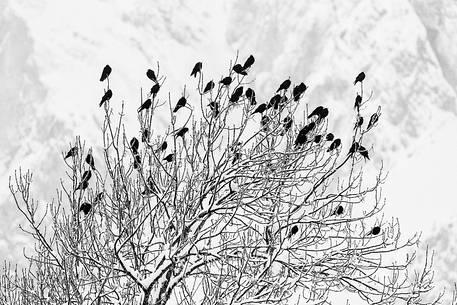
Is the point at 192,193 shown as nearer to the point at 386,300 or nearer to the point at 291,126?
the point at 291,126

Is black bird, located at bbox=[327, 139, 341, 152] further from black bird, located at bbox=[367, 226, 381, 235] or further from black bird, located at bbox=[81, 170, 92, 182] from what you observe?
black bird, located at bbox=[81, 170, 92, 182]

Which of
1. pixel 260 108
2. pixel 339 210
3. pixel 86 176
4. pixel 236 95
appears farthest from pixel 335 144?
pixel 86 176

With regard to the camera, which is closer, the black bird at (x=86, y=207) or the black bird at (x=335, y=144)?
the black bird at (x=86, y=207)

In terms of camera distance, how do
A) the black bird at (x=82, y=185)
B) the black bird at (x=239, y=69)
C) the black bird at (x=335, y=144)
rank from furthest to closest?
the black bird at (x=239, y=69)
the black bird at (x=335, y=144)
the black bird at (x=82, y=185)

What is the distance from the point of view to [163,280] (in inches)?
445

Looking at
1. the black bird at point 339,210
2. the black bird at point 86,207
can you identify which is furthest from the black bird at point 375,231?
the black bird at point 86,207

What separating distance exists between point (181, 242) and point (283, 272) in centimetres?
175

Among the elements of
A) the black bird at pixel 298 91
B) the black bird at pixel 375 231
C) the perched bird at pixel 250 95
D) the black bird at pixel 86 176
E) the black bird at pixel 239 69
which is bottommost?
the black bird at pixel 375 231

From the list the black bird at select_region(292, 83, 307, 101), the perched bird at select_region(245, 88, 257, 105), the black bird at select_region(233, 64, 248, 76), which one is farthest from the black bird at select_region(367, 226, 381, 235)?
the black bird at select_region(233, 64, 248, 76)

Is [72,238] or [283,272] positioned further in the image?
[283,272]

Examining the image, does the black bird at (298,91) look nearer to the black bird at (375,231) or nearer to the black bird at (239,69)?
the black bird at (239,69)

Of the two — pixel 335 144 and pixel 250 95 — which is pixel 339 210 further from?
pixel 250 95

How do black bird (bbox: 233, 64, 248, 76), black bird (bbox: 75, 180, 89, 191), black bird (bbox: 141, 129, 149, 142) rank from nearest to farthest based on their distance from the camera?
black bird (bbox: 141, 129, 149, 142)
black bird (bbox: 75, 180, 89, 191)
black bird (bbox: 233, 64, 248, 76)

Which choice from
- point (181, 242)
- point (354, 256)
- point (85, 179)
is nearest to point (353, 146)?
point (354, 256)
